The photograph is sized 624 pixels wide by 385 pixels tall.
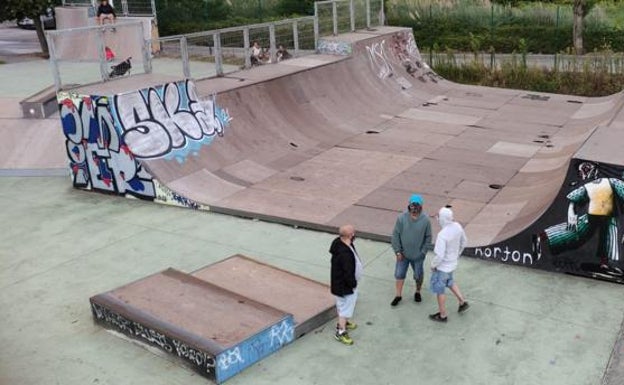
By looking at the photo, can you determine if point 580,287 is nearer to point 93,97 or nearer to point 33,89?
point 93,97

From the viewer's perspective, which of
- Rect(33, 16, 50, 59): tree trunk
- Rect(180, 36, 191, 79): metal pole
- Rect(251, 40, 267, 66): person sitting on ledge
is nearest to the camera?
Rect(180, 36, 191, 79): metal pole

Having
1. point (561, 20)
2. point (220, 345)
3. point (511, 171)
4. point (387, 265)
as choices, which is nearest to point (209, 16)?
point (561, 20)

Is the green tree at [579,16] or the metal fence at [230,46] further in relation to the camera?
the green tree at [579,16]

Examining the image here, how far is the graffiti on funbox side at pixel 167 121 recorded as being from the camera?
12195mm

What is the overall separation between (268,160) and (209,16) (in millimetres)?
22141

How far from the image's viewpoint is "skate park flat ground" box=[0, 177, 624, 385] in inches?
259

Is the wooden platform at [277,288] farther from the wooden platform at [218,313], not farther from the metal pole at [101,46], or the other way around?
the metal pole at [101,46]

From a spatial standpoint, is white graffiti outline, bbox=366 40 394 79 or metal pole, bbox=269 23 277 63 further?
white graffiti outline, bbox=366 40 394 79

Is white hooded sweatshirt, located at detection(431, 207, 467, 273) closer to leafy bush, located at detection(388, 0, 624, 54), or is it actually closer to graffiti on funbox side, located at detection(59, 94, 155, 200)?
graffiti on funbox side, located at detection(59, 94, 155, 200)

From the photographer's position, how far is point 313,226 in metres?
10.5

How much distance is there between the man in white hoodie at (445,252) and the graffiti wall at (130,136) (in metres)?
5.50

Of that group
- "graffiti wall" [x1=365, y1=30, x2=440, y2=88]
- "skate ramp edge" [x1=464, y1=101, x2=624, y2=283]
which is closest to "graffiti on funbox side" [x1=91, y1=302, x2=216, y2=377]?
"skate ramp edge" [x1=464, y1=101, x2=624, y2=283]

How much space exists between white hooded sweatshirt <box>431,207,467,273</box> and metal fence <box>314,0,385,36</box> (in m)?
14.4

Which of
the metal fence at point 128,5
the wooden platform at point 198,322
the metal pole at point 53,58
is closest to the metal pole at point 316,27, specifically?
the metal pole at point 53,58
